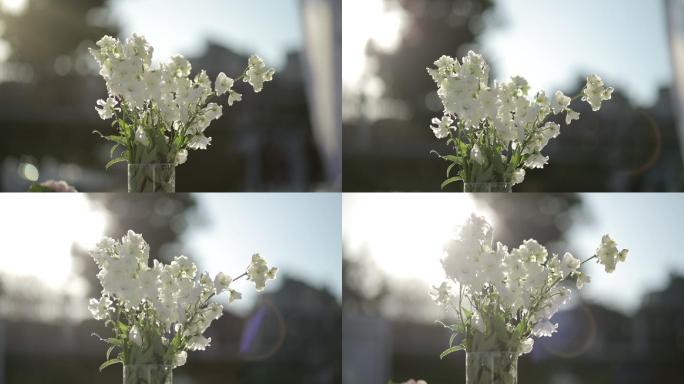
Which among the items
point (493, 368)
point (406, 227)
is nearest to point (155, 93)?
point (493, 368)

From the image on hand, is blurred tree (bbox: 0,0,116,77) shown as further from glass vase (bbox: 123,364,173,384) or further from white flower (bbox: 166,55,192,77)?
glass vase (bbox: 123,364,173,384)

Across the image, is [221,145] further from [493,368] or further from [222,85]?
[493,368]

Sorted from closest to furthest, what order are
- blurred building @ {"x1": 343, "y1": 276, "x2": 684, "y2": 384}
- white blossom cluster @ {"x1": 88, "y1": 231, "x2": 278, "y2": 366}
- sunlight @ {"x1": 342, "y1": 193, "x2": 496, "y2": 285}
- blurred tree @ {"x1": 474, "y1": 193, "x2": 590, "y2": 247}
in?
1. white blossom cluster @ {"x1": 88, "y1": 231, "x2": 278, "y2": 366}
2. sunlight @ {"x1": 342, "y1": 193, "x2": 496, "y2": 285}
3. blurred building @ {"x1": 343, "y1": 276, "x2": 684, "y2": 384}
4. blurred tree @ {"x1": 474, "y1": 193, "x2": 590, "y2": 247}

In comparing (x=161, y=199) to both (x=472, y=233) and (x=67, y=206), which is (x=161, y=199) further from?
(x=472, y=233)

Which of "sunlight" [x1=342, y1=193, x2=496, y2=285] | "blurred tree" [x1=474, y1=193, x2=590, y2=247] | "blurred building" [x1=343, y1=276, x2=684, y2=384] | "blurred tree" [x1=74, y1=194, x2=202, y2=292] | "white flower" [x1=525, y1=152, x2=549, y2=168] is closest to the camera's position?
"white flower" [x1=525, y1=152, x2=549, y2=168]

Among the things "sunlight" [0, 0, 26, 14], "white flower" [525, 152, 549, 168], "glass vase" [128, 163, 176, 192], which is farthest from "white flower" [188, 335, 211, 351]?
"sunlight" [0, 0, 26, 14]

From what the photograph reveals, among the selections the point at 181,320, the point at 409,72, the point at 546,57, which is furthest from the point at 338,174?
the point at 181,320
